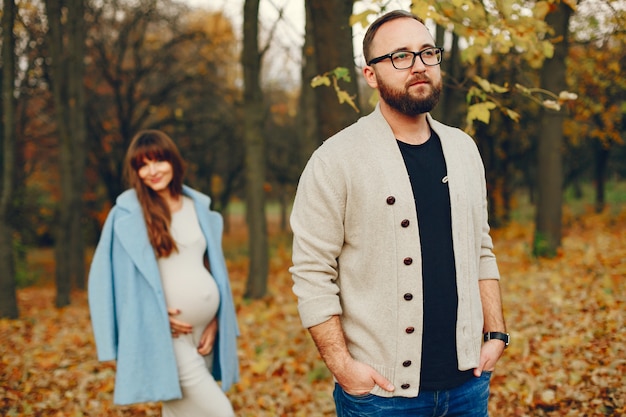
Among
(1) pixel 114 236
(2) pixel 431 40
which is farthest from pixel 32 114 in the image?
(2) pixel 431 40

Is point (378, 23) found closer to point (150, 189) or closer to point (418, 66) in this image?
point (418, 66)

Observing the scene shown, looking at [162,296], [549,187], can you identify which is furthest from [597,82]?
[162,296]

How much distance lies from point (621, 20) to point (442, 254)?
156 inches

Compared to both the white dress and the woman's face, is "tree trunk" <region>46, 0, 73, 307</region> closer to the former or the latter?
the woman's face

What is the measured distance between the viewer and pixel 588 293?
24.0ft

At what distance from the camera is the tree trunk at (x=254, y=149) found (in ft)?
29.7

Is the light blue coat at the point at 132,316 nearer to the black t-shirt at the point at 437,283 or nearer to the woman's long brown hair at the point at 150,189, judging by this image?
the woman's long brown hair at the point at 150,189

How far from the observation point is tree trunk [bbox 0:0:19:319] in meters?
7.93

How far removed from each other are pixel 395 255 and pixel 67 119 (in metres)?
9.67

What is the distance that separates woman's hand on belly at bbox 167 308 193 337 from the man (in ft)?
5.28

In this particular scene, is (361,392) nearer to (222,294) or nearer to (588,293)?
(222,294)

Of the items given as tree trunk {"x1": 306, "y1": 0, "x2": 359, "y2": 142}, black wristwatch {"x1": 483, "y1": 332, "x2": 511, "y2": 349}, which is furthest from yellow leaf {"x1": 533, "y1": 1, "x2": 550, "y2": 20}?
black wristwatch {"x1": 483, "y1": 332, "x2": 511, "y2": 349}

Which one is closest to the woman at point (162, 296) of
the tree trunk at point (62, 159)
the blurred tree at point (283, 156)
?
the tree trunk at point (62, 159)

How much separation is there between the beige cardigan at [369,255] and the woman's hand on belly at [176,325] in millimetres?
1704
